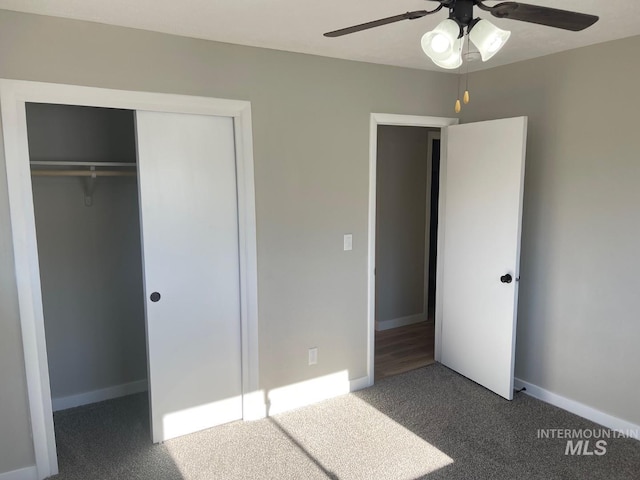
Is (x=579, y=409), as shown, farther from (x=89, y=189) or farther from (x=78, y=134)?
(x=78, y=134)

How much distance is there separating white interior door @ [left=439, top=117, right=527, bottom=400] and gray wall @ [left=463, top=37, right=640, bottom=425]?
240 millimetres

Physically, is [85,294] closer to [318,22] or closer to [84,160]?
[84,160]

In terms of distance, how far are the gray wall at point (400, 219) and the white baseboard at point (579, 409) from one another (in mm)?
1657

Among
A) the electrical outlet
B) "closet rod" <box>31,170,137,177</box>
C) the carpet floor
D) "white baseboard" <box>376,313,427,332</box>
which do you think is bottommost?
the carpet floor

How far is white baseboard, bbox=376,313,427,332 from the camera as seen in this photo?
16.0 ft

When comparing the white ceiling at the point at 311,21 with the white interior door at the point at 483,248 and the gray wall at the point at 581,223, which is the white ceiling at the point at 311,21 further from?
the white interior door at the point at 483,248

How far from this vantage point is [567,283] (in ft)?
10.2

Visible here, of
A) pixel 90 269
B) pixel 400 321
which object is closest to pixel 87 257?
pixel 90 269

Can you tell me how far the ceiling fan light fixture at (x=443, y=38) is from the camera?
59.7 inches

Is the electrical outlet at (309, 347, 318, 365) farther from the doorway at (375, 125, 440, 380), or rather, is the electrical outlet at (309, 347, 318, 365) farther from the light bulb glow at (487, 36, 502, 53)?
the light bulb glow at (487, 36, 502, 53)

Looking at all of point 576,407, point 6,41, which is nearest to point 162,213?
point 6,41

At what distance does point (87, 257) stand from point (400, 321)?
3171 mm

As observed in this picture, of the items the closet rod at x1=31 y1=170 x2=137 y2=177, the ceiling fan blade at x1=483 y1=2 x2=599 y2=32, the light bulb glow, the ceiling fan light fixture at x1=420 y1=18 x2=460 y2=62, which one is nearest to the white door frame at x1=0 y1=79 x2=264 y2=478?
the closet rod at x1=31 y1=170 x2=137 y2=177

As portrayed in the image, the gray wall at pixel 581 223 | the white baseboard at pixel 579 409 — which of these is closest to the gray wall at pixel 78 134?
the gray wall at pixel 581 223
